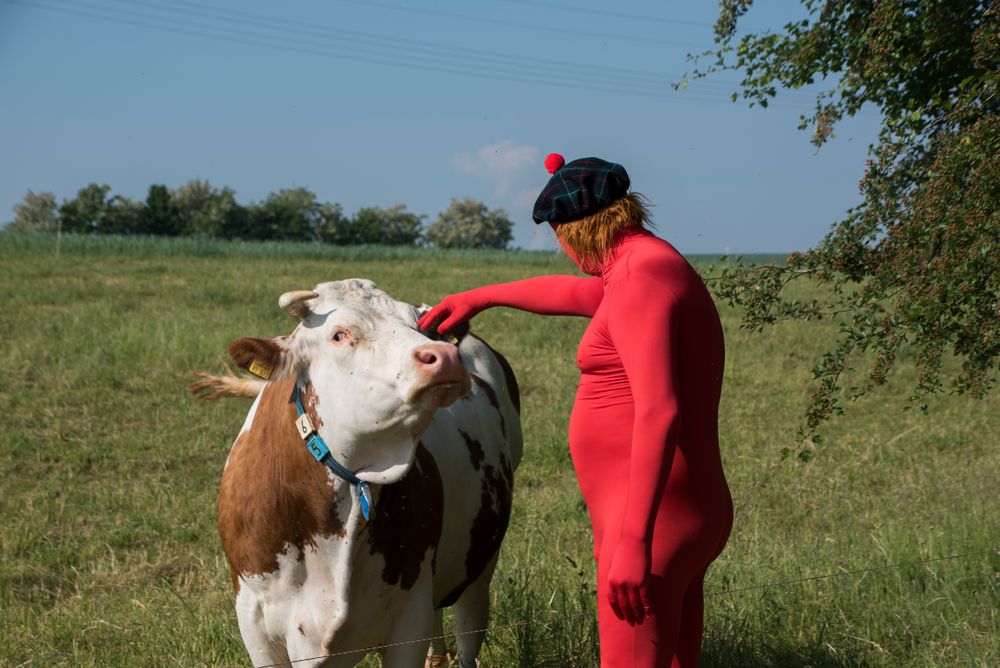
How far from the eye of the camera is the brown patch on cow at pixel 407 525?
335cm

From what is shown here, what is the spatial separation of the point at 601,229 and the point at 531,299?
549 mm

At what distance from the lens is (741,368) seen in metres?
13.5

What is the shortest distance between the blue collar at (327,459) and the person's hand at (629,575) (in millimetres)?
990

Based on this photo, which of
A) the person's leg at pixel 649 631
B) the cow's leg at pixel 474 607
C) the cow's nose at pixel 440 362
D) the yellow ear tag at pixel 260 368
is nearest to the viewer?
the person's leg at pixel 649 631

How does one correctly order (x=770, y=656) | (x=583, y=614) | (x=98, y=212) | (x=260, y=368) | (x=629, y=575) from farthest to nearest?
(x=98, y=212) < (x=770, y=656) < (x=583, y=614) < (x=260, y=368) < (x=629, y=575)

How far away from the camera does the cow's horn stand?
3.15 m

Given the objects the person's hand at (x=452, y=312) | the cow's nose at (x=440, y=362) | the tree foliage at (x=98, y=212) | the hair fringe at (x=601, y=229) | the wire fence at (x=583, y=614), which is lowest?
the wire fence at (x=583, y=614)

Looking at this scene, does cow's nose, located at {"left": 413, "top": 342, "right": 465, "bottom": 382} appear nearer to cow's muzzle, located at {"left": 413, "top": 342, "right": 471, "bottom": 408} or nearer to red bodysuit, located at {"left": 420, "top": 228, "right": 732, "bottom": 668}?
cow's muzzle, located at {"left": 413, "top": 342, "right": 471, "bottom": 408}

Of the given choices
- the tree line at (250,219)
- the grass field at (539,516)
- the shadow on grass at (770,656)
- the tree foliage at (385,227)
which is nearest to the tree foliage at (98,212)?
the tree line at (250,219)

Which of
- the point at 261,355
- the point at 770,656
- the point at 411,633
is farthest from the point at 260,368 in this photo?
the point at 770,656

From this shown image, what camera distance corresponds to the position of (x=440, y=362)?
112 inches

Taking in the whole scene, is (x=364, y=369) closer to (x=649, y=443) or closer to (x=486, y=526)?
(x=649, y=443)

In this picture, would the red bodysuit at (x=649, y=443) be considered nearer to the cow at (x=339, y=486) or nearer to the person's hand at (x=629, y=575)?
the person's hand at (x=629, y=575)

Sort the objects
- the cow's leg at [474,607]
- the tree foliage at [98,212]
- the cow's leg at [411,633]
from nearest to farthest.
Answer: the cow's leg at [411,633]
the cow's leg at [474,607]
the tree foliage at [98,212]
